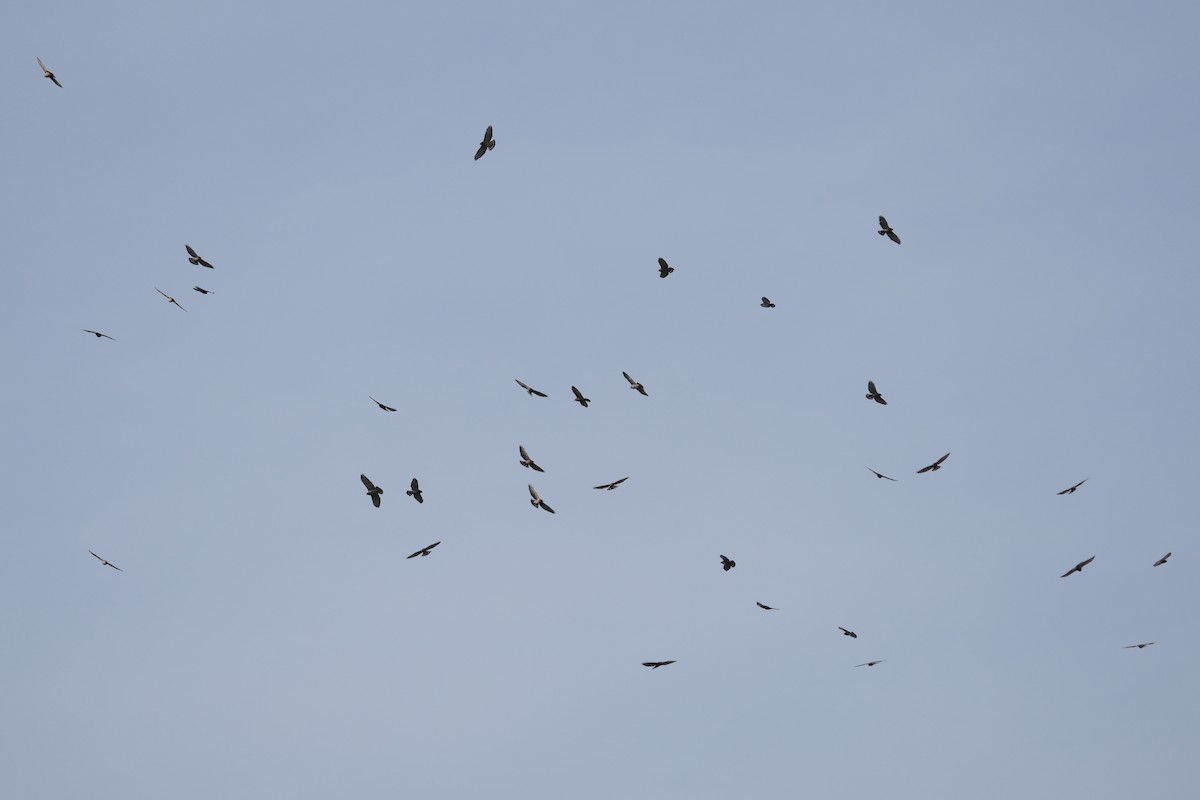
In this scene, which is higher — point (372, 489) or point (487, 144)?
point (487, 144)

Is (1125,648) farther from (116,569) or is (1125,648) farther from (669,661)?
(116,569)

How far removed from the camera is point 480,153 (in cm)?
7788

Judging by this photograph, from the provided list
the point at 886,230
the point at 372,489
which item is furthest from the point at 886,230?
the point at 372,489

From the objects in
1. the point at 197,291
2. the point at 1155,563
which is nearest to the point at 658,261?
the point at 197,291

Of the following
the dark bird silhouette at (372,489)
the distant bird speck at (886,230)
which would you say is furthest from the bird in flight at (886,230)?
the dark bird silhouette at (372,489)

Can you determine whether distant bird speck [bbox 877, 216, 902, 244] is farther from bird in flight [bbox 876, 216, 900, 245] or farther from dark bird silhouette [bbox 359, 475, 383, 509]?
dark bird silhouette [bbox 359, 475, 383, 509]

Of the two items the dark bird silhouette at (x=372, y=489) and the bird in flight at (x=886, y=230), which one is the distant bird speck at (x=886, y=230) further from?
the dark bird silhouette at (x=372, y=489)

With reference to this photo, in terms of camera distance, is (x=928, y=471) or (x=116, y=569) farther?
(x=116, y=569)

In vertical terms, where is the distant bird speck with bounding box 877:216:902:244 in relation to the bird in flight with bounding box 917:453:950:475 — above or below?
above

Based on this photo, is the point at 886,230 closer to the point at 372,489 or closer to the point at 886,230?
the point at 886,230

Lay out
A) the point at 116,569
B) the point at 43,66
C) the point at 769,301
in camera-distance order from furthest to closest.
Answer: the point at 116,569
the point at 769,301
the point at 43,66

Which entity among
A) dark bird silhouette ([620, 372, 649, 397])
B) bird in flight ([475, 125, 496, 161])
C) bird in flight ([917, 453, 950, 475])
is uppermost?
bird in flight ([475, 125, 496, 161])

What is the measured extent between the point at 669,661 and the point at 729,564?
10089 mm

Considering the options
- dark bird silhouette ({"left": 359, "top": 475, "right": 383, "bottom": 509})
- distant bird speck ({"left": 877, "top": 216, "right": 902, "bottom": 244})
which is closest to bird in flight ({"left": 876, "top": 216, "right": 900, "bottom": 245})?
distant bird speck ({"left": 877, "top": 216, "right": 902, "bottom": 244})
